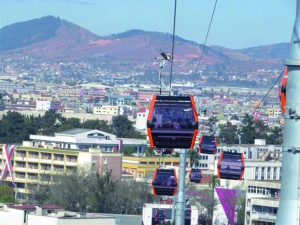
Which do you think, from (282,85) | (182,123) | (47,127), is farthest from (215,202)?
(47,127)

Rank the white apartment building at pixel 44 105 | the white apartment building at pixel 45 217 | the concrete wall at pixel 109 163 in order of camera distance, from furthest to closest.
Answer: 1. the white apartment building at pixel 44 105
2. the concrete wall at pixel 109 163
3. the white apartment building at pixel 45 217

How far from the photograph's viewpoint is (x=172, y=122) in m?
8.39

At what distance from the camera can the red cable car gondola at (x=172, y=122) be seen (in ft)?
27.3

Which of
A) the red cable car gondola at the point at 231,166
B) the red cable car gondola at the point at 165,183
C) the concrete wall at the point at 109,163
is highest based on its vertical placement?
the red cable car gondola at the point at 231,166

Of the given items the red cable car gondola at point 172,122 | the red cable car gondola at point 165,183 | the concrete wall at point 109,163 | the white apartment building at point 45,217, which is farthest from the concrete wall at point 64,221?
the concrete wall at point 109,163

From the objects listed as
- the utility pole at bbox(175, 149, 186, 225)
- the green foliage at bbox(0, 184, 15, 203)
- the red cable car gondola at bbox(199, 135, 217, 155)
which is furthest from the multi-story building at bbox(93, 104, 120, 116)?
the utility pole at bbox(175, 149, 186, 225)

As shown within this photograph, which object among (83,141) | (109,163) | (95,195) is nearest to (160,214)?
(95,195)

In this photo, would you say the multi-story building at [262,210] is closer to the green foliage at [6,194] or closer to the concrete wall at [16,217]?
the concrete wall at [16,217]

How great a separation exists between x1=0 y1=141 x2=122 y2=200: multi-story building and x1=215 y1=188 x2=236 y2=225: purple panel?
873cm

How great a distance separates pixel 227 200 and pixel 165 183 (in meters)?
24.1

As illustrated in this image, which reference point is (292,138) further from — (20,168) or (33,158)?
(20,168)

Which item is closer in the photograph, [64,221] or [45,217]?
[64,221]

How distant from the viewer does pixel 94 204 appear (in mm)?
38250

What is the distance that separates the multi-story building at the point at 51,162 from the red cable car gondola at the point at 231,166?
30.4 meters
